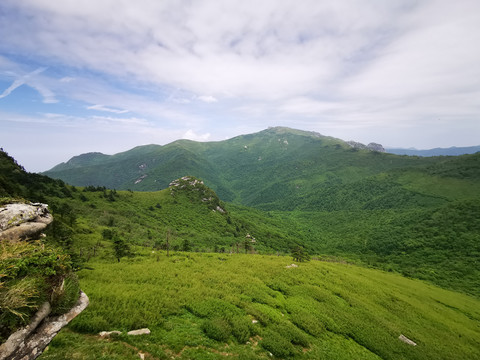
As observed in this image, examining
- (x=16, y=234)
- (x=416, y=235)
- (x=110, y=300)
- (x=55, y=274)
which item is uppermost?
(x=16, y=234)

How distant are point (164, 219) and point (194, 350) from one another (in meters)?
104

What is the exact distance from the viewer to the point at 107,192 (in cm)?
11125

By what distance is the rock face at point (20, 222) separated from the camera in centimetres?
1062

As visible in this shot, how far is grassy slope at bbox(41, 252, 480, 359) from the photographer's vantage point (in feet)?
43.2

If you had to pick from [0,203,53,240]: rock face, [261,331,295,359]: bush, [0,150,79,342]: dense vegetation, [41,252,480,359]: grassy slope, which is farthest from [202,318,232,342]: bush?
[0,203,53,240]: rock face

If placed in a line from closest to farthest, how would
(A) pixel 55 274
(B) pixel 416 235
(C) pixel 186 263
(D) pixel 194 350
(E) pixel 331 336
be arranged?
1. (A) pixel 55 274
2. (D) pixel 194 350
3. (E) pixel 331 336
4. (C) pixel 186 263
5. (B) pixel 416 235

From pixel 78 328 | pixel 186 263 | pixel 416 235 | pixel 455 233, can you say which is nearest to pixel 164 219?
pixel 186 263

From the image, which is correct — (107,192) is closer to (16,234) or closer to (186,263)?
(186,263)

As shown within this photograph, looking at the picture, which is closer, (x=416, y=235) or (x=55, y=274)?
(x=55, y=274)

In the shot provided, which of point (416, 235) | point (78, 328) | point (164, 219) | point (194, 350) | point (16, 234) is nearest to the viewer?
point (16, 234)

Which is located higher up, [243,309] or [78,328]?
[78,328]

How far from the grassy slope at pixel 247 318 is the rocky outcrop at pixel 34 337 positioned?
330cm

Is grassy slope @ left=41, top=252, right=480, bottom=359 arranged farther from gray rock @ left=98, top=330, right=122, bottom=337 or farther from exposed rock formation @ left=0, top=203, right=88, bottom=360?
exposed rock formation @ left=0, top=203, right=88, bottom=360

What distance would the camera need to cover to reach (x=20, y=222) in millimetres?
11430
